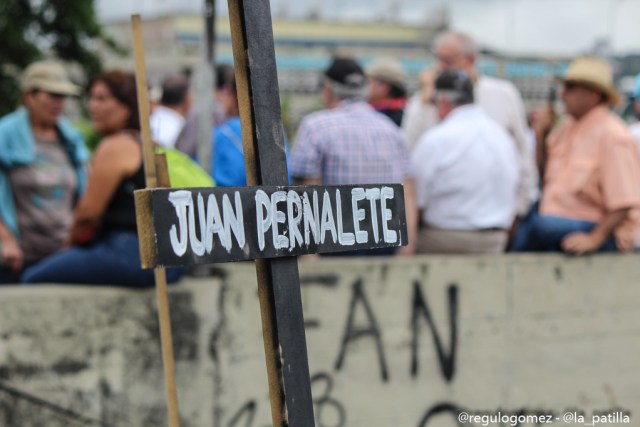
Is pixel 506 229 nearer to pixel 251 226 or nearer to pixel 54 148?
pixel 54 148

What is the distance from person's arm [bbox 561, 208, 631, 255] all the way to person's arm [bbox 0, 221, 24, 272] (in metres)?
2.77

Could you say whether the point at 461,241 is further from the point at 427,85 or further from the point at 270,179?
the point at 270,179

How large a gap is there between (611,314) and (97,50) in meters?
17.2

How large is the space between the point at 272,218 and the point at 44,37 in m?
17.9

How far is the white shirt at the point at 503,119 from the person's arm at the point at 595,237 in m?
0.75

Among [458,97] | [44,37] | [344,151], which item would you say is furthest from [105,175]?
[44,37]

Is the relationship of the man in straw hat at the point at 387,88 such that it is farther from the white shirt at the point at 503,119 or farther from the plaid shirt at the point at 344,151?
the plaid shirt at the point at 344,151

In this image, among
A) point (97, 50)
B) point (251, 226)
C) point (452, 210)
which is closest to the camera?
point (251, 226)

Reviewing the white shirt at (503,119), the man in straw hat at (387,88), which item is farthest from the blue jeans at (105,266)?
the white shirt at (503,119)

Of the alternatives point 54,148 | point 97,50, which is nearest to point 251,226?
point 54,148

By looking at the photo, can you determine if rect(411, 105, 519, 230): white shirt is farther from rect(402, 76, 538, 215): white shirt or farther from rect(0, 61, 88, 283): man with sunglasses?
rect(0, 61, 88, 283): man with sunglasses

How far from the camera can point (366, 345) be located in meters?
4.52

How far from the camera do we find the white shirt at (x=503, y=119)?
5.92 metres

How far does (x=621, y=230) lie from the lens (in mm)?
5215
